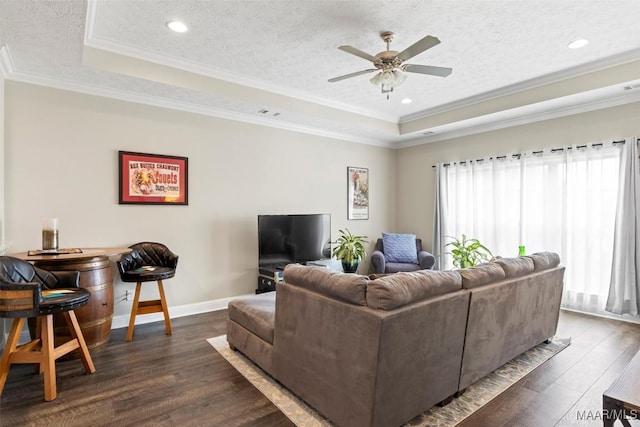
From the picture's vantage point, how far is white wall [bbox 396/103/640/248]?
4.09 m

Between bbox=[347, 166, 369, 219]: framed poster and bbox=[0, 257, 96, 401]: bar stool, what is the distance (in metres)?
4.22

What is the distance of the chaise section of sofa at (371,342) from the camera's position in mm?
1778

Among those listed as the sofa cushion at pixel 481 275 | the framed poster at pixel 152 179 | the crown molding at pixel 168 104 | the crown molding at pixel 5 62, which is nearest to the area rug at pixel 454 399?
the sofa cushion at pixel 481 275

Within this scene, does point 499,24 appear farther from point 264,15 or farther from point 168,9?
point 168,9

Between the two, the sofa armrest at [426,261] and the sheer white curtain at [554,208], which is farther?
the sofa armrest at [426,261]

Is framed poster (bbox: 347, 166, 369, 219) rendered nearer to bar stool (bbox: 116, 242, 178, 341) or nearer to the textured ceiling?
the textured ceiling

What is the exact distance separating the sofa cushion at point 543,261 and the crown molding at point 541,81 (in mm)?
2219

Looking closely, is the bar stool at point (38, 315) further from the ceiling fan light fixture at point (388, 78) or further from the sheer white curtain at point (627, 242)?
the sheer white curtain at point (627, 242)

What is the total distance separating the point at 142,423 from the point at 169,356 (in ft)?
3.23

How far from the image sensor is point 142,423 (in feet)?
6.82

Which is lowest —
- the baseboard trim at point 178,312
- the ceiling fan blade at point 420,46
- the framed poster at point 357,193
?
the baseboard trim at point 178,312

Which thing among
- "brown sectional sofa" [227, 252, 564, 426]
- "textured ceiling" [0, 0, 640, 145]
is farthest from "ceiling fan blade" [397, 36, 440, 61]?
"brown sectional sofa" [227, 252, 564, 426]

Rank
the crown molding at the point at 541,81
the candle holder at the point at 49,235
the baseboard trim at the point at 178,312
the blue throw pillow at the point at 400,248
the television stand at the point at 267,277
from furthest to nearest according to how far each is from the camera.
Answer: the blue throw pillow at the point at 400,248 → the television stand at the point at 267,277 → the baseboard trim at the point at 178,312 → the crown molding at the point at 541,81 → the candle holder at the point at 49,235

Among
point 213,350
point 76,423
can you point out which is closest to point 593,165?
point 213,350
